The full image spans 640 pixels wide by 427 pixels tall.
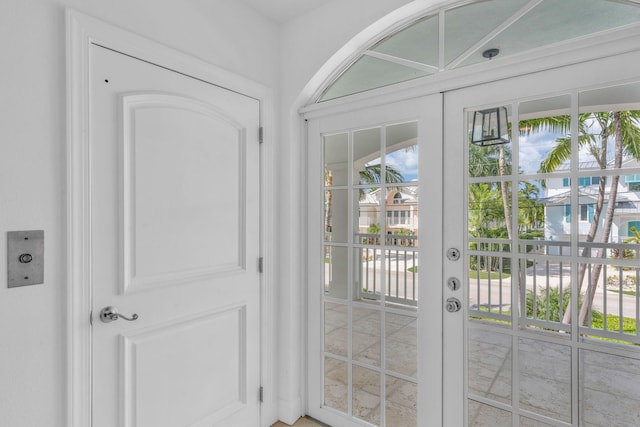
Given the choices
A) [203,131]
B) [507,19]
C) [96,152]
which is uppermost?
[507,19]

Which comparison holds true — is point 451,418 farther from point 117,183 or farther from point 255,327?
point 117,183

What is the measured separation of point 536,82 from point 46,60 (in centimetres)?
201

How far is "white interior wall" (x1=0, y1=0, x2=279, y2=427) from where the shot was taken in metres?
1.23

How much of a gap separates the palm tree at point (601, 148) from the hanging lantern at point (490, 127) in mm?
213

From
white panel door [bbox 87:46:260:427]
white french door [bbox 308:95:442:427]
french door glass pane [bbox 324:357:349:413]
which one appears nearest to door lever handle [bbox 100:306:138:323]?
white panel door [bbox 87:46:260:427]

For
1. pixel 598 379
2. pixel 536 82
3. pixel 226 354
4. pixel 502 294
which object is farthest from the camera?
pixel 226 354

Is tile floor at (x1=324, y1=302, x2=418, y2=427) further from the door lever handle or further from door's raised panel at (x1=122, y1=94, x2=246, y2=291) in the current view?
the door lever handle

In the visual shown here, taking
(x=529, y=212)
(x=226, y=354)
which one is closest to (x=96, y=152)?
(x=226, y=354)

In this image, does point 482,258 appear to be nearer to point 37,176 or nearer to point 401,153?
point 401,153

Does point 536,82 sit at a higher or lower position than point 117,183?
higher

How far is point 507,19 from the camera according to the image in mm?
1606

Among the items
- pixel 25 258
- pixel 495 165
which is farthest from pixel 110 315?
pixel 495 165

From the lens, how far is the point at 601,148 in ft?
4.67

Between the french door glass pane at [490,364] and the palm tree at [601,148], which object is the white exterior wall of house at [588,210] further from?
the french door glass pane at [490,364]
